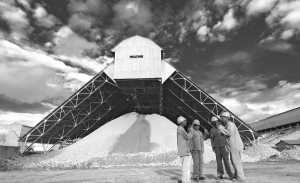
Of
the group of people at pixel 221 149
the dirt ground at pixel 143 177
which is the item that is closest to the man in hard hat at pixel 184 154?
the group of people at pixel 221 149

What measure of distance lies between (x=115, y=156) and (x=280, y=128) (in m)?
29.7

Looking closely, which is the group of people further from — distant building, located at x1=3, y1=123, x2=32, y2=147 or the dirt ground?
distant building, located at x1=3, y1=123, x2=32, y2=147

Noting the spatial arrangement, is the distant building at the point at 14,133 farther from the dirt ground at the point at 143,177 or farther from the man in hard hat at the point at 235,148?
the man in hard hat at the point at 235,148

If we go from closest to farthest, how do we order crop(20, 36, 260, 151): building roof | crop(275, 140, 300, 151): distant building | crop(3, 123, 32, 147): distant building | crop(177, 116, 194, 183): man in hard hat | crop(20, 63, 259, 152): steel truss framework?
crop(177, 116, 194, 183): man in hard hat
crop(20, 36, 260, 151): building roof
crop(20, 63, 259, 152): steel truss framework
crop(275, 140, 300, 151): distant building
crop(3, 123, 32, 147): distant building

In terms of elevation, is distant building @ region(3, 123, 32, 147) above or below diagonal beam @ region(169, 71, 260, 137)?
below

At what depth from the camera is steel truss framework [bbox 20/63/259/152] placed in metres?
15.4

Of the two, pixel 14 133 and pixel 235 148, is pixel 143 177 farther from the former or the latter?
pixel 14 133

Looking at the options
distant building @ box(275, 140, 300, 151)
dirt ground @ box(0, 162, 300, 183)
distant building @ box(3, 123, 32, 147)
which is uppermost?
distant building @ box(3, 123, 32, 147)

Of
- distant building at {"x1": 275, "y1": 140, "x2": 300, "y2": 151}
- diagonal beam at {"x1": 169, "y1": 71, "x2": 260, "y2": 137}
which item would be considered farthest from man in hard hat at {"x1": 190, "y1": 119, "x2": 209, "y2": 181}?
distant building at {"x1": 275, "y1": 140, "x2": 300, "y2": 151}

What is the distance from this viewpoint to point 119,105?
20.7 meters

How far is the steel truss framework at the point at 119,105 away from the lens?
15.4 metres

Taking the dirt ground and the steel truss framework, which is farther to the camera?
the steel truss framework

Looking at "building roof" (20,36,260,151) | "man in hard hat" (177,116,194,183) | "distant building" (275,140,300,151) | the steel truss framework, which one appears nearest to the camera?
"man in hard hat" (177,116,194,183)

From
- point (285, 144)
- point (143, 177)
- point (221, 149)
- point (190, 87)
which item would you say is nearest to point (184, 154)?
point (221, 149)
